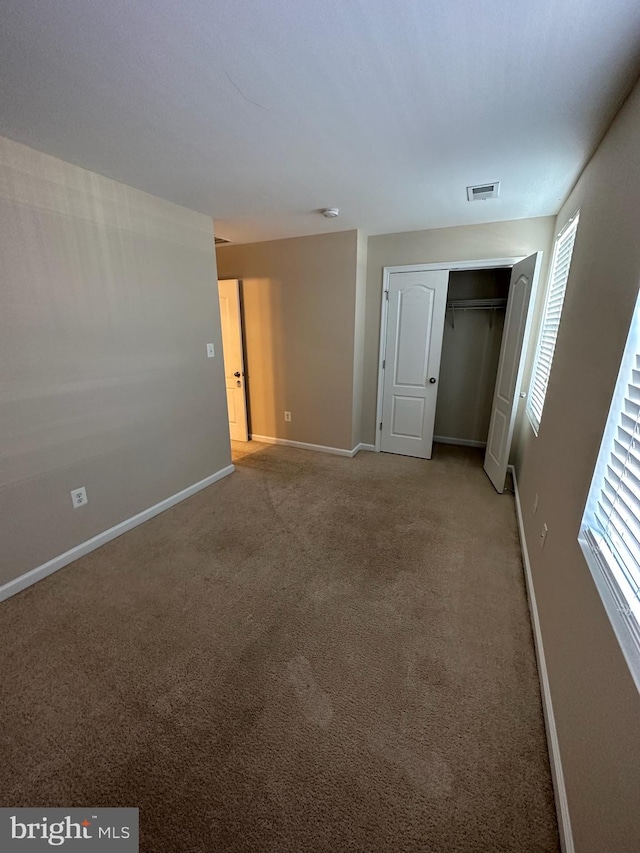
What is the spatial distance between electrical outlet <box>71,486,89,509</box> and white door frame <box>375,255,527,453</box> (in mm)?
2987

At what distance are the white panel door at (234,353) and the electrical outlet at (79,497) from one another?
201cm

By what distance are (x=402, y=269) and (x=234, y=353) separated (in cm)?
223

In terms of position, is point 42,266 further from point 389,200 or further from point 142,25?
point 389,200

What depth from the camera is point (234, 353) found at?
430 centimetres

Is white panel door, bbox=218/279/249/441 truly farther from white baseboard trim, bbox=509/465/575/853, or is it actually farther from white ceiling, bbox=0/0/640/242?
white baseboard trim, bbox=509/465/575/853

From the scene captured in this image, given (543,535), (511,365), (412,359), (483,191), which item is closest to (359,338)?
(412,359)

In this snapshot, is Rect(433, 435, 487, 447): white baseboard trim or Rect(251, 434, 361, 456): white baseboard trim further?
Rect(433, 435, 487, 447): white baseboard trim

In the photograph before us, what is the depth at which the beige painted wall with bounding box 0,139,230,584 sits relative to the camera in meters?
1.90

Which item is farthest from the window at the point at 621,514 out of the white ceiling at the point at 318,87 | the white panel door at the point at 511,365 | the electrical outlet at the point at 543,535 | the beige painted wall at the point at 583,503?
the white panel door at the point at 511,365

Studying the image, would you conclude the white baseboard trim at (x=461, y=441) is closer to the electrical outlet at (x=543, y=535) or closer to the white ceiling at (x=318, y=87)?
the electrical outlet at (x=543, y=535)

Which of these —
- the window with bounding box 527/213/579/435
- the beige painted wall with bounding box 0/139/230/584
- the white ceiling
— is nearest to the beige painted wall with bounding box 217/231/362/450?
the beige painted wall with bounding box 0/139/230/584

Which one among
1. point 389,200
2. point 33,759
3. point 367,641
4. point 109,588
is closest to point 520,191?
point 389,200

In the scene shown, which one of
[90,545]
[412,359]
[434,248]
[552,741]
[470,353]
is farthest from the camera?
[470,353]

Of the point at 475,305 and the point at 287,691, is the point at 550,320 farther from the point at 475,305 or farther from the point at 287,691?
the point at 287,691
